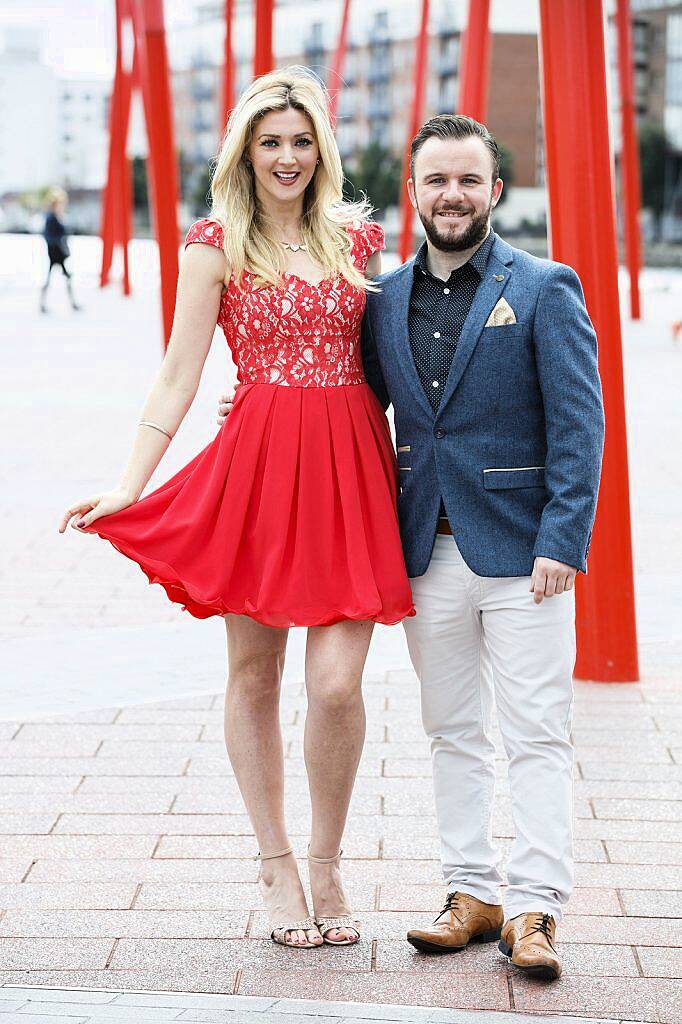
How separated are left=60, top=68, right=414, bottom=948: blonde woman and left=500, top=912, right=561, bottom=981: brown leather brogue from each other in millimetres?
363

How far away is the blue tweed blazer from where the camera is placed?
2902 mm

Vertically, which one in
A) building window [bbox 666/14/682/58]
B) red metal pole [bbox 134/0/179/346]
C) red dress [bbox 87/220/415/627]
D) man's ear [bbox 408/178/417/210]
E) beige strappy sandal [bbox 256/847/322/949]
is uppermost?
building window [bbox 666/14/682/58]

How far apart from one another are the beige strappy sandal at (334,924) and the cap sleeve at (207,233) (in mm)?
1341

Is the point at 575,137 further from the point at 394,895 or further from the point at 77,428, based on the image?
the point at 77,428

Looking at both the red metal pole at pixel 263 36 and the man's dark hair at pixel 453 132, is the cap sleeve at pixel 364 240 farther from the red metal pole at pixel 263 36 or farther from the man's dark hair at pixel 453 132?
the red metal pole at pixel 263 36

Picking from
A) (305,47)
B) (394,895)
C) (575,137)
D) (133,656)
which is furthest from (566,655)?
(305,47)

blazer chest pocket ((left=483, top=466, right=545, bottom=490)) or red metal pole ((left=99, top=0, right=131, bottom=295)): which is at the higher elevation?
red metal pole ((left=99, top=0, right=131, bottom=295))

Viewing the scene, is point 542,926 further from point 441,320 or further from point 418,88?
point 418,88

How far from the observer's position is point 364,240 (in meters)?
3.23

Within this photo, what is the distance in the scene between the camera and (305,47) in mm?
99312

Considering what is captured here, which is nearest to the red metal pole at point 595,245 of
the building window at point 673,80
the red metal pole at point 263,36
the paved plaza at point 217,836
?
the paved plaza at point 217,836

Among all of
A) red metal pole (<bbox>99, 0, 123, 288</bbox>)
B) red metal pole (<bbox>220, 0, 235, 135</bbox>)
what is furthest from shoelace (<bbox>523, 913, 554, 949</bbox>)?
red metal pole (<bbox>99, 0, 123, 288</bbox>)

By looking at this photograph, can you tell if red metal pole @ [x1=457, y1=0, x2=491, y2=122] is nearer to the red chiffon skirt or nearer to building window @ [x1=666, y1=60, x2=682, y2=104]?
the red chiffon skirt

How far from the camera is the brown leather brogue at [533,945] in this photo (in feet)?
9.50
